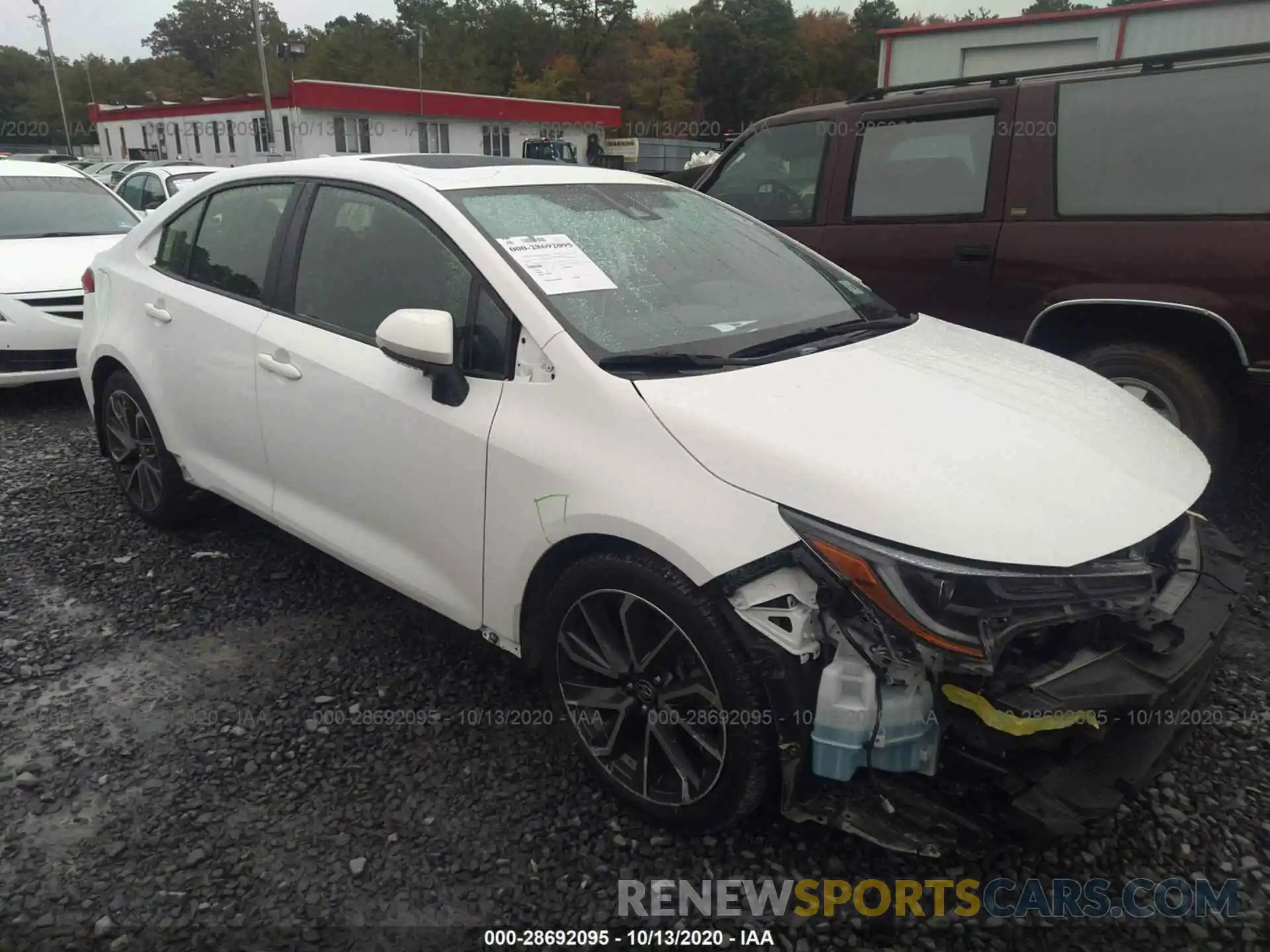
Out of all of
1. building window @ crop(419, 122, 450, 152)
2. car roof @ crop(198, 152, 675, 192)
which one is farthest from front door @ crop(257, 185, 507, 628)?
building window @ crop(419, 122, 450, 152)

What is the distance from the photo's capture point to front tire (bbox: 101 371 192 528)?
4.04 m

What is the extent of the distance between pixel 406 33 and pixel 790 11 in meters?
38.9

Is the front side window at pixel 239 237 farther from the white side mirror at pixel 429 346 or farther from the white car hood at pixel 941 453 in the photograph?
the white car hood at pixel 941 453

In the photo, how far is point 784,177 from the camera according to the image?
546cm

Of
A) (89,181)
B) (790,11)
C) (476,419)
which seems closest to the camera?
(476,419)

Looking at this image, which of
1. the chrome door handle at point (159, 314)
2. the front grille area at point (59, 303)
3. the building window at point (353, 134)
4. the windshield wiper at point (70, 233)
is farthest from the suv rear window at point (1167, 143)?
the building window at point (353, 134)

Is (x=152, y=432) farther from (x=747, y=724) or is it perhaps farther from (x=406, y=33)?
(x=406, y=33)

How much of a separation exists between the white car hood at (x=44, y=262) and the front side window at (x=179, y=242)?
8.92ft

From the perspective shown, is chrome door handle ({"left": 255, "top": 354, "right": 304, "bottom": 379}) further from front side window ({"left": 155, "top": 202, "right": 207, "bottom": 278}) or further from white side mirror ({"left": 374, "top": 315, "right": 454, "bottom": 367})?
front side window ({"left": 155, "top": 202, "right": 207, "bottom": 278})

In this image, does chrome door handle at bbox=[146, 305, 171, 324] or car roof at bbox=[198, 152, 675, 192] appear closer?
car roof at bbox=[198, 152, 675, 192]

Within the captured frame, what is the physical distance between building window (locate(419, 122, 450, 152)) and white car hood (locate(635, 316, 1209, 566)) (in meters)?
44.9

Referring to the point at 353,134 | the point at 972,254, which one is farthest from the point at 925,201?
the point at 353,134

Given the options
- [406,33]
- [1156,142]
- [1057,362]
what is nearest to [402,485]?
[1057,362]

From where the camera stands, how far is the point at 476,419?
2.58 meters
